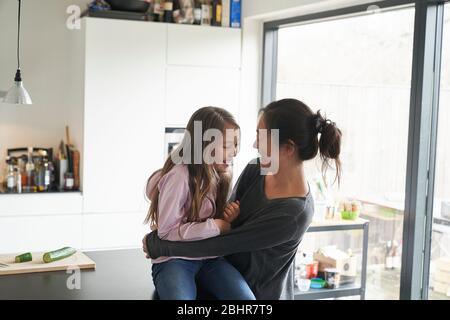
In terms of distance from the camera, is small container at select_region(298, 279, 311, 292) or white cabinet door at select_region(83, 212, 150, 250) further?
white cabinet door at select_region(83, 212, 150, 250)

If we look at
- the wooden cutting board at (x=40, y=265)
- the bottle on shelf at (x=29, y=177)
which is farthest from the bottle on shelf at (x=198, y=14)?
the wooden cutting board at (x=40, y=265)

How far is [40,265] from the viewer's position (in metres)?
2.11

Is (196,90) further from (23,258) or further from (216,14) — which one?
(23,258)

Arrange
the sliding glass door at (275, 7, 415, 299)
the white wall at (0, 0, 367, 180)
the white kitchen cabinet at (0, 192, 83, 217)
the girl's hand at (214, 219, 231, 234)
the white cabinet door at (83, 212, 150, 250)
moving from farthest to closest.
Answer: the white wall at (0, 0, 367, 180) → the white cabinet door at (83, 212, 150, 250) → the white kitchen cabinet at (0, 192, 83, 217) → the sliding glass door at (275, 7, 415, 299) → the girl's hand at (214, 219, 231, 234)

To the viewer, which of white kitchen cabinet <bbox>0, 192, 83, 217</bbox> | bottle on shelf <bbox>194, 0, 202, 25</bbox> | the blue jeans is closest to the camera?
the blue jeans

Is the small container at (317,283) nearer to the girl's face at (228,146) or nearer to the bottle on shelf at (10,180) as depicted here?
the bottle on shelf at (10,180)

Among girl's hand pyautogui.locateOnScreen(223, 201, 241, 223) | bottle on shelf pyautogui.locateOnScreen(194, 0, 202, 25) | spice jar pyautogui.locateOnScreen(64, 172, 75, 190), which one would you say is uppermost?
bottle on shelf pyautogui.locateOnScreen(194, 0, 202, 25)

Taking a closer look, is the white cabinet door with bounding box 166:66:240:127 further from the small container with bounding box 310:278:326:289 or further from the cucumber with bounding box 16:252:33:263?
the cucumber with bounding box 16:252:33:263

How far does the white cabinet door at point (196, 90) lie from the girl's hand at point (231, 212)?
83.2 inches

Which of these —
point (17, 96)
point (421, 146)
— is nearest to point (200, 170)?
point (421, 146)

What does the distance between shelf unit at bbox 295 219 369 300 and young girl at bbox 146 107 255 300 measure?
5.45 ft

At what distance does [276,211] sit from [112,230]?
7.42 feet

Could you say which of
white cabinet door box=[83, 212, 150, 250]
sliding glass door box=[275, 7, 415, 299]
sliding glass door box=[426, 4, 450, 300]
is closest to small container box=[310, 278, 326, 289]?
sliding glass door box=[275, 7, 415, 299]

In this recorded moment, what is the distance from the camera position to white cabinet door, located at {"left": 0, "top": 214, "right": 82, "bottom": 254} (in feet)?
12.5
